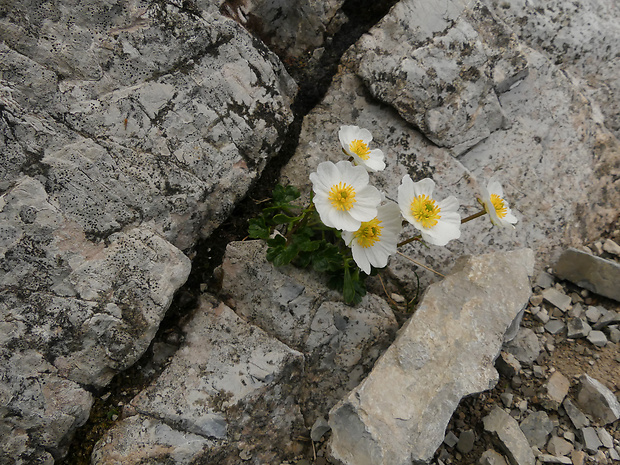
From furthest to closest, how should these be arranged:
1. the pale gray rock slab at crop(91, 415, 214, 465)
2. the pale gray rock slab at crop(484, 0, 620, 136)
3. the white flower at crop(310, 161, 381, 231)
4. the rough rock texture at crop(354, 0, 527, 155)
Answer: the pale gray rock slab at crop(484, 0, 620, 136) → the rough rock texture at crop(354, 0, 527, 155) → the pale gray rock slab at crop(91, 415, 214, 465) → the white flower at crop(310, 161, 381, 231)

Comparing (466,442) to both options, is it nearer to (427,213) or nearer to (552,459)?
(552,459)

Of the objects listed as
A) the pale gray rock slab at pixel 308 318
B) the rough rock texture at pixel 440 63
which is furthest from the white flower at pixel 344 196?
the rough rock texture at pixel 440 63

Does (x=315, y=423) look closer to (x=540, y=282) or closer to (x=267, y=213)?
(x=267, y=213)

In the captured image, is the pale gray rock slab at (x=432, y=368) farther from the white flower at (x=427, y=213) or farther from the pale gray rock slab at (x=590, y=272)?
the white flower at (x=427, y=213)

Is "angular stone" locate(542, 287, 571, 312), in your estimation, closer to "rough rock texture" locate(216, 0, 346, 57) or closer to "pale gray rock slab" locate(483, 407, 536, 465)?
→ "pale gray rock slab" locate(483, 407, 536, 465)

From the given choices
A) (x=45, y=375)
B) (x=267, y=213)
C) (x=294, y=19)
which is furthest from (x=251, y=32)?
(x=45, y=375)

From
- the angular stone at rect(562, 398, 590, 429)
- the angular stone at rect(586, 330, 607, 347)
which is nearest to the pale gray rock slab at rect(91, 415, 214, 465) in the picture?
the angular stone at rect(562, 398, 590, 429)
